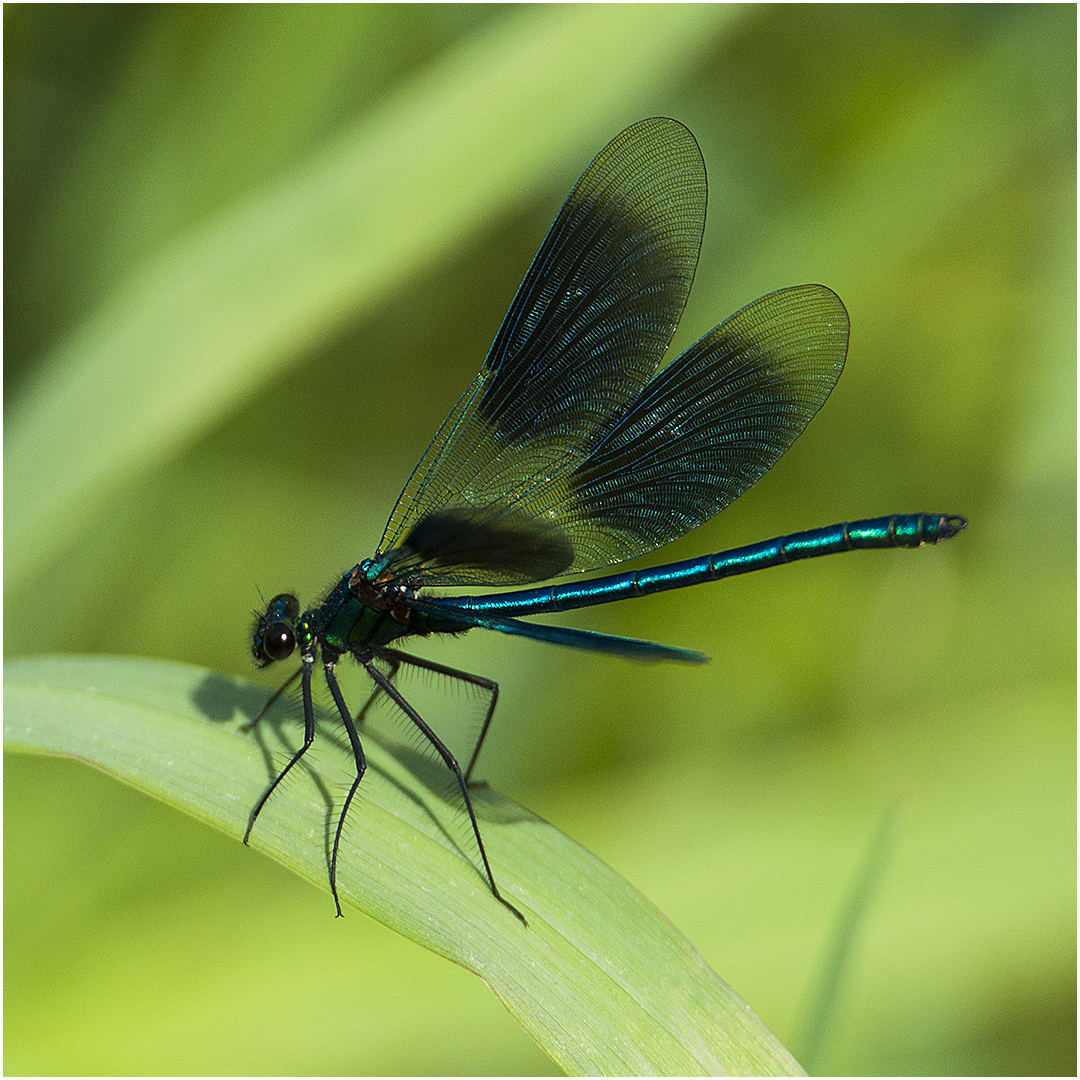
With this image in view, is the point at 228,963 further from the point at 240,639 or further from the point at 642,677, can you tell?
the point at 642,677

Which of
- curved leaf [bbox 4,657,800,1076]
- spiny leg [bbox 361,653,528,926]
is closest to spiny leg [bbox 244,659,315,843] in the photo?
curved leaf [bbox 4,657,800,1076]

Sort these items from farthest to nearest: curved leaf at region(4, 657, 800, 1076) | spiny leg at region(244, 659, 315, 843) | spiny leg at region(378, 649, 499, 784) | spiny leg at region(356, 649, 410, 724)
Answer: spiny leg at region(356, 649, 410, 724) < spiny leg at region(378, 649, 499, 784) < spiny leg at region(244, 659, 315, 843) < curved leaf at region(4, 657, 800, 1076)

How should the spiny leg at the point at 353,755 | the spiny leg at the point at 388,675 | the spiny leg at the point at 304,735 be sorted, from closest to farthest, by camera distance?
the spiny leg at the point at 353,755 < the spiny leg at the point at 304,735 < the spiny leg at the point at 388,675

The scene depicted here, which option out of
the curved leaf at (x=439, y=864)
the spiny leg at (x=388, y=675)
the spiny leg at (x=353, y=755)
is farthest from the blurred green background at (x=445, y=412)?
the curved leaf at (x=439, y=864)

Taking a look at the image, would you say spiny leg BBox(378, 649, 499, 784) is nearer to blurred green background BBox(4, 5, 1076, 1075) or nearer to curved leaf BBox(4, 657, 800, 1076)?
curved leaf BBox(4, 657, 800, 1076)

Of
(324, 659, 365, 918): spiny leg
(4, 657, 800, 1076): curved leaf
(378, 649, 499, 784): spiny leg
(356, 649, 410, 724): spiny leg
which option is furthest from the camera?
(356, 649, 410, 724): spiny leg

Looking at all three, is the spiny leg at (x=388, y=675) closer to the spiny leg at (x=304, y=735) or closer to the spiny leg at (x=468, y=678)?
the spiny leg at (x=468, y=678)
